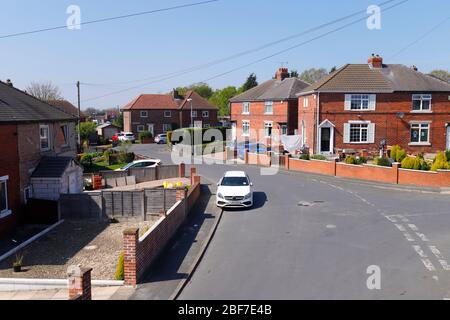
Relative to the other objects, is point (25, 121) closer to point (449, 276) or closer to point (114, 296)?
point (114, 296)

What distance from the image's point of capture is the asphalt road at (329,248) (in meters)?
12.0

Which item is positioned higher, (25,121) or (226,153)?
(25,121)

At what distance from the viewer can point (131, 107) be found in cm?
7012

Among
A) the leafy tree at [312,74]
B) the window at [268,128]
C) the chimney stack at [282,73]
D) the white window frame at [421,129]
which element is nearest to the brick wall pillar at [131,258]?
the white window frame at [421,129]

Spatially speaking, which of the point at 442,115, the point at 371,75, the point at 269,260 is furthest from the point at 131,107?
the point at 269,260

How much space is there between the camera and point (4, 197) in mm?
18781

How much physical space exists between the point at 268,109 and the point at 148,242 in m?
39.1

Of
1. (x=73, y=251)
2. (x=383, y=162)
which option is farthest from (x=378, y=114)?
(x=73, y=251)

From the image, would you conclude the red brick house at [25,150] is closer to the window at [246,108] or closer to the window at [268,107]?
the window at [268,107]

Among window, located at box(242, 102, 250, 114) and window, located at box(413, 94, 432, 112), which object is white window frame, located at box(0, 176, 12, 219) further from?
window, located at box(242, 102, 250, 114)

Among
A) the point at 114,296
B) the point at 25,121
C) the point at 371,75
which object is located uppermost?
the point at 371,75

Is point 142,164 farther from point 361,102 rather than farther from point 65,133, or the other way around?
point 361,102

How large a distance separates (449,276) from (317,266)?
3.56 meters

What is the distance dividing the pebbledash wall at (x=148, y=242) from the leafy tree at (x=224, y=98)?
10531 cm
